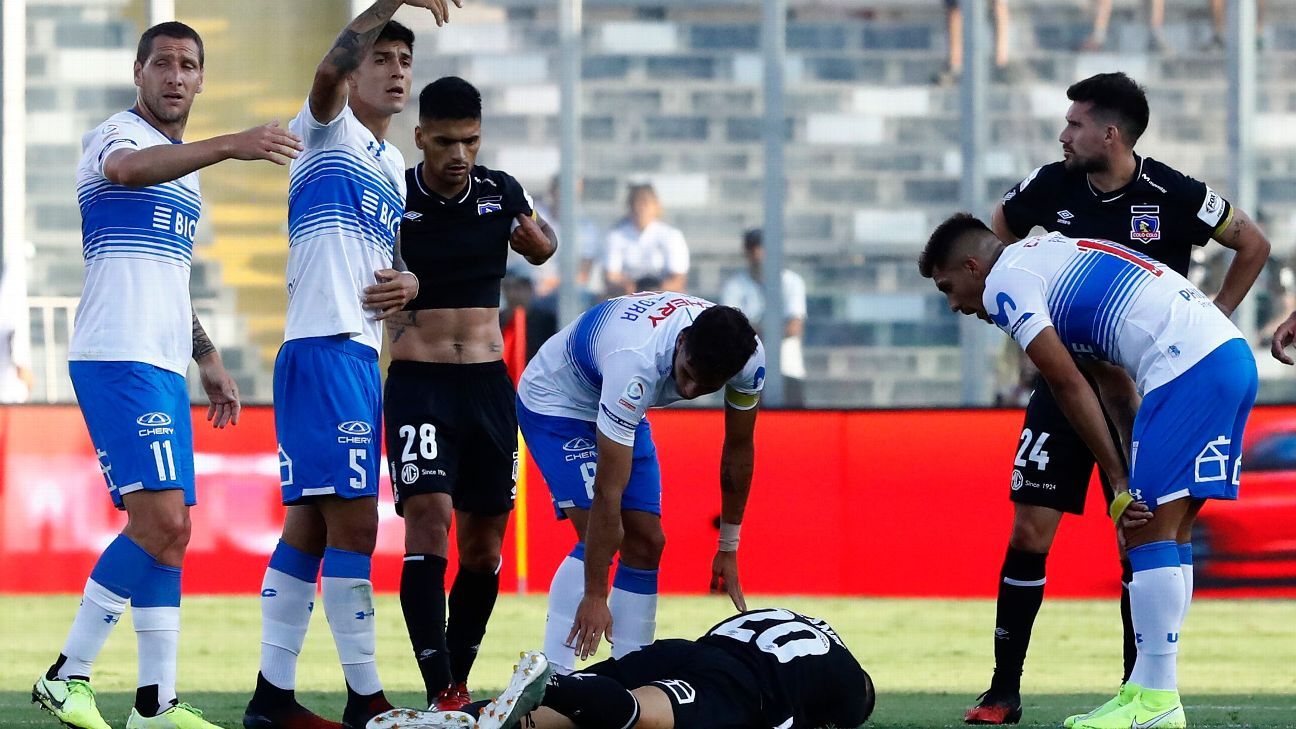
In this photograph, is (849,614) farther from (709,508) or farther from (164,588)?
A: (164,588)

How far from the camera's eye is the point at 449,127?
7.14m

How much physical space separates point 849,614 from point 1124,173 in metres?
5.43

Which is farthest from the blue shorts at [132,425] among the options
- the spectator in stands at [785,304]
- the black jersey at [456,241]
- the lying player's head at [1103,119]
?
the spectator in stands at [785,304]

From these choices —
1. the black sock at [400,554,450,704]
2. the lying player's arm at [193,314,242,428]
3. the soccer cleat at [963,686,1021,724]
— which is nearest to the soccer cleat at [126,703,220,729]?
the black sock at [400,554,450,704]

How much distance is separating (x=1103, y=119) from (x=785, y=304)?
7.78m

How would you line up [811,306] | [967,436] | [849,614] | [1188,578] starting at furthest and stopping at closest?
[811,306] < [967,436] < [849,614] < [1188,578]

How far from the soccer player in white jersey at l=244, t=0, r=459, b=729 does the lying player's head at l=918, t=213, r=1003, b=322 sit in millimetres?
1900

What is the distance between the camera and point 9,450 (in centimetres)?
1312

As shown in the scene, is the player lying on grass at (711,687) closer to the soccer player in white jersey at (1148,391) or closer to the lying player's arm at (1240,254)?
the soccer player in white jersey at (1148,391)

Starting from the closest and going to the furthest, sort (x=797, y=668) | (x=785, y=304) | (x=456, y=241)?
(x=797, y=668), (x=456, y=241), (x=785, y=304)

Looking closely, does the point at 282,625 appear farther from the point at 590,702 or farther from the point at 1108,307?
the point at 1108,307

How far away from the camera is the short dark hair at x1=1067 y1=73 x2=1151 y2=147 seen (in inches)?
278

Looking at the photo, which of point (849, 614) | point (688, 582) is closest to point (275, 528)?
point (688, 582)

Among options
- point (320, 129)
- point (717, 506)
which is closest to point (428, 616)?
point (320, 129)
